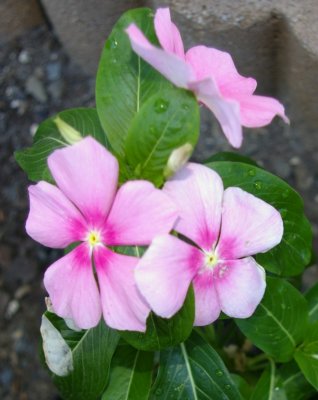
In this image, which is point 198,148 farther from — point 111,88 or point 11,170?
point 111,88

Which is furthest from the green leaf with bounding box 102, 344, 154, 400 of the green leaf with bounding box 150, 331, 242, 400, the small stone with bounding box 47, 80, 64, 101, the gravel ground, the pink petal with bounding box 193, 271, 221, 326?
the small stone with bounding box 47, 80, 64, 101

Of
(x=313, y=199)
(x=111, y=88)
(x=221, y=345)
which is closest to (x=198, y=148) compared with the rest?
(x=313, y=199)

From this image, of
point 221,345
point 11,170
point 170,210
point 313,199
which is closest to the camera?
point 170,210

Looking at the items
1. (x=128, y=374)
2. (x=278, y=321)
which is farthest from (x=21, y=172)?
(x=278, y=321)

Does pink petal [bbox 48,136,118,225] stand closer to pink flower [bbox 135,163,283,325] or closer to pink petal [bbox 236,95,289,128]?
pink flower [bbox 135,163,283,325]

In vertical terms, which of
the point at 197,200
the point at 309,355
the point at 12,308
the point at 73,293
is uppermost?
the point at 197,200

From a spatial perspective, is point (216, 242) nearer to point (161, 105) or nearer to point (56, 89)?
point (161, 105)
